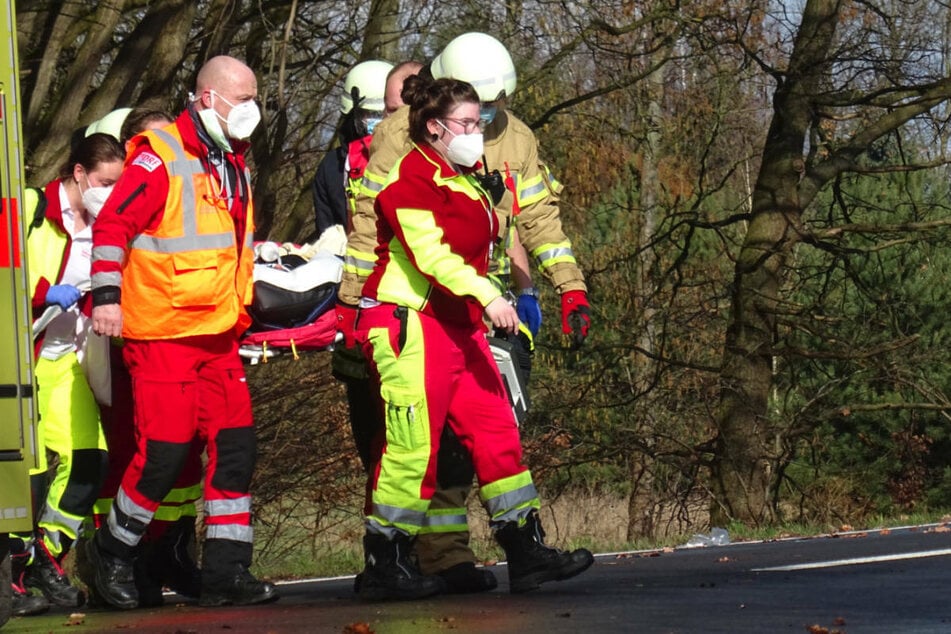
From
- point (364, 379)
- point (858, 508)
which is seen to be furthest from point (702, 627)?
point (858, 508)

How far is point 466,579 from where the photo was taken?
21.4 ft

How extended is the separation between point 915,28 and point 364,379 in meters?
11.7

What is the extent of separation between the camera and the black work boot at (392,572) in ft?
20.0

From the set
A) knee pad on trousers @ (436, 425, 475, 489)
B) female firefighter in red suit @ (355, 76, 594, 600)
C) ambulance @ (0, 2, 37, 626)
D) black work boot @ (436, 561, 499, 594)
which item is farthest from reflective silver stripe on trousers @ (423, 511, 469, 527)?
ambulance @ (0, 2, 37, 626)

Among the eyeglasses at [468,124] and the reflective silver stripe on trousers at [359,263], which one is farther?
the reflective silver stripe on trousers at [359,263]

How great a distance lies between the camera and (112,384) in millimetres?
6809


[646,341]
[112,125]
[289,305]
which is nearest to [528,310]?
[289,305]

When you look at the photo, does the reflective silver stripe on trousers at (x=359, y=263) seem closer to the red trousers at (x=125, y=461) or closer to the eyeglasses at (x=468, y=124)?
the eyeglasses at (x=468, y=124)

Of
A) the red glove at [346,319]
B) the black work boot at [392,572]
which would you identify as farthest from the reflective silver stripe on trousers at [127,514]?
the red glove at [346,319]

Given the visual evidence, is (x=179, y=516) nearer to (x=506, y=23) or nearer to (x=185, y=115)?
(x=185, y=115)

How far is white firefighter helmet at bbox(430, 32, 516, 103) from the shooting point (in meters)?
6.73

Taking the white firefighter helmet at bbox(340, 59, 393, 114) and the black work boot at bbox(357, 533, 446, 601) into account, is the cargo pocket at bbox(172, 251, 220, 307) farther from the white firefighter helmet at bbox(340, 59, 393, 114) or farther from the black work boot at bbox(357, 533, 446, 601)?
the white firefighter helmet at bbox(340, 59, 393, 114)

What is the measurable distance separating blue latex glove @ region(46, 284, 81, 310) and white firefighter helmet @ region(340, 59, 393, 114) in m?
1.62

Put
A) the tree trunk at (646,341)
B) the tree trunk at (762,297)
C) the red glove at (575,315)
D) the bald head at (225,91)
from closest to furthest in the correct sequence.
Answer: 1. the bald head at (225,91)
2. the red glove at (575,315)
3. the tree trunk at (762,297)
4. the tree trunk at (646,341)
